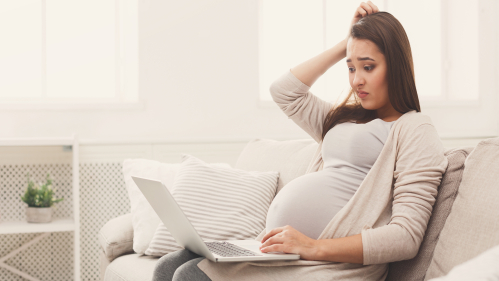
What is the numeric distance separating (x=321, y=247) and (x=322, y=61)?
0.59 m

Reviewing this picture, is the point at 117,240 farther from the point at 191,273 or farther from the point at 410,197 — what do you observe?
the point at 410,197

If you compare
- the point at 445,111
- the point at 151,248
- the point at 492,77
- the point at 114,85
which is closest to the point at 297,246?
the point at 151,248

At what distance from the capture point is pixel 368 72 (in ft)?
4.07

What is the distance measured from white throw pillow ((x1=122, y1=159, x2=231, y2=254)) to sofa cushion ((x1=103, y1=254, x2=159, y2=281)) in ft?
0.16

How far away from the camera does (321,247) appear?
1024 millimetres

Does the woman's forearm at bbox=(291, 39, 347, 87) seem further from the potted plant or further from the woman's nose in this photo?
the potted plant

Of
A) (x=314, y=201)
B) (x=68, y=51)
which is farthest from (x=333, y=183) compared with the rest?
(x=68, y=51)

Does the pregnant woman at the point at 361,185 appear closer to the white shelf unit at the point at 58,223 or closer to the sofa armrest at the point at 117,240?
the sofa armrest at the point at 117,240

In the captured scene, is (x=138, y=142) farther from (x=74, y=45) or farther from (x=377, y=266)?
(x=377, y=266)

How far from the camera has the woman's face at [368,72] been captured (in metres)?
1.22

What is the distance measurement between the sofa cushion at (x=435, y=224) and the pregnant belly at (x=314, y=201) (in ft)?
0.66

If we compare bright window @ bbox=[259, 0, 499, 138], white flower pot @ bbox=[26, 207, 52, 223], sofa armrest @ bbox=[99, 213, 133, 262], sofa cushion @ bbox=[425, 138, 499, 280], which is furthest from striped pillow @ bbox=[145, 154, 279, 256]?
bright window @ bbox=[259, 0, 499, 138]

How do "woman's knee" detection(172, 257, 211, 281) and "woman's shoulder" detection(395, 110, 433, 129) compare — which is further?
"woman's shoulder" detection(395, 110, 433, 129)

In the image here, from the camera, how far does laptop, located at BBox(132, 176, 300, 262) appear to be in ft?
3.14
